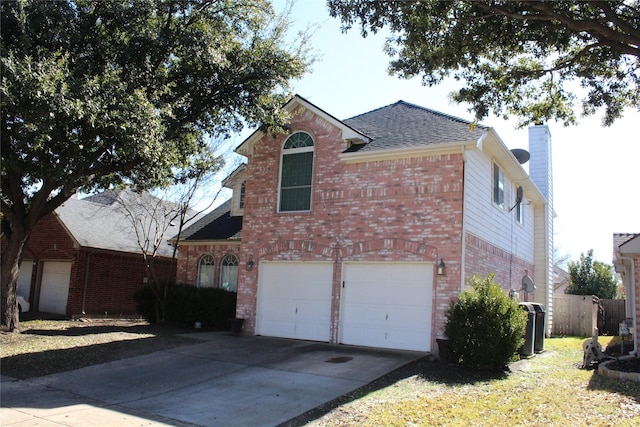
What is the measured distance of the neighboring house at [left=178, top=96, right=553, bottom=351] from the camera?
12.8 meters

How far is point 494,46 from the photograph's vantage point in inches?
422

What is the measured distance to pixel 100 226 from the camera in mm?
23828

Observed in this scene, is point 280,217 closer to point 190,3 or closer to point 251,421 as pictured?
point 190,3

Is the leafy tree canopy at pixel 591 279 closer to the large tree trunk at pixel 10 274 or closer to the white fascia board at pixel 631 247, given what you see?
the white fascia board at pixel 631 247

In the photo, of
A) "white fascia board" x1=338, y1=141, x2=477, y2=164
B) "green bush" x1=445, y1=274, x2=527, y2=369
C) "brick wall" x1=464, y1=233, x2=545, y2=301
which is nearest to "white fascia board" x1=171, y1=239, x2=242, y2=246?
"white fascia board" x1=338, y1=141, x2=477, y2=164

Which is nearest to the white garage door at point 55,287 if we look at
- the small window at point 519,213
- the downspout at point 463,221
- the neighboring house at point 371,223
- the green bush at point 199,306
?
the green bush at point 199,306

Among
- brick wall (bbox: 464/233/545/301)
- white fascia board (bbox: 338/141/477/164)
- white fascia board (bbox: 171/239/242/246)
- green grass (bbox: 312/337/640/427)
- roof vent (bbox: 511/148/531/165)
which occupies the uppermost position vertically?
roof vent (bbox: 511/148/531/165)

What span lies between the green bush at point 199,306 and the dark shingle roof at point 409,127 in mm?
7190

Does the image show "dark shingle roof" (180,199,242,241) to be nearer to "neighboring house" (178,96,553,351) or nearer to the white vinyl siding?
"neighboring house" (178,96,553,351)

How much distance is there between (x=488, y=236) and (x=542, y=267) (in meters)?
8.62

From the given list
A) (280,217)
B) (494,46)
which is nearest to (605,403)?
(494,46)

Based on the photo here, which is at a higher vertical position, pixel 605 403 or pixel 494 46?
pixel 494 46

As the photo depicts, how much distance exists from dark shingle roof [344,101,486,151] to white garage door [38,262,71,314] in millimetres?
14248

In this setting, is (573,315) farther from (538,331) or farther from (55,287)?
(55,287)
